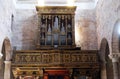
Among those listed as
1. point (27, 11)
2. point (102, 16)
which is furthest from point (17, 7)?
point (102, 16)

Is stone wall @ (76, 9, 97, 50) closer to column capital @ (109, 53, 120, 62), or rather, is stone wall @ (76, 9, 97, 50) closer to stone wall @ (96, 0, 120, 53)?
stone wall @ (96, 0, 120, 53)

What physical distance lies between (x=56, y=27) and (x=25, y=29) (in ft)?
6.93

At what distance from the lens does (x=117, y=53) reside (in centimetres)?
1098

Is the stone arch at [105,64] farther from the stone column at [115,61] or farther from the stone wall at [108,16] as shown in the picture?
the stone column at [115,61]

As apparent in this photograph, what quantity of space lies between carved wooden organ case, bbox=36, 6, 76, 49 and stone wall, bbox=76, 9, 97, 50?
1.09 meters

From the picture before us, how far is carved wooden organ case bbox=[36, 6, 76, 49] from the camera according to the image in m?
14.1

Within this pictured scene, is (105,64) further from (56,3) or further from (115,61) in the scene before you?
(56,3)

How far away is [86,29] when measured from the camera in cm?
1541

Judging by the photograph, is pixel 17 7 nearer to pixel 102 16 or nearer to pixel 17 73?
pixel 17 73

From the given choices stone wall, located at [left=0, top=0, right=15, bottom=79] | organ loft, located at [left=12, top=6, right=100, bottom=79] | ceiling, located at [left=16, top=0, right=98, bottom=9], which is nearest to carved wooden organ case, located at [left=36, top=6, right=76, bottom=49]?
organ loft, located at [left=12, top=6, right=100, bottom=79]

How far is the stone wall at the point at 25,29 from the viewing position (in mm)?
15117

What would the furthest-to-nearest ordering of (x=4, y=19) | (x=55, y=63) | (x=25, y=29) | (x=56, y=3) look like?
(x=56, y=3) < (x=25, y=29) < (x=55, y=63) < (x=4, y=19)

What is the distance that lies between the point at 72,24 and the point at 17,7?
359cm

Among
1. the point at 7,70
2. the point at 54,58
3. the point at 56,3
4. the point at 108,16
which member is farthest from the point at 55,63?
the point at 56,3
